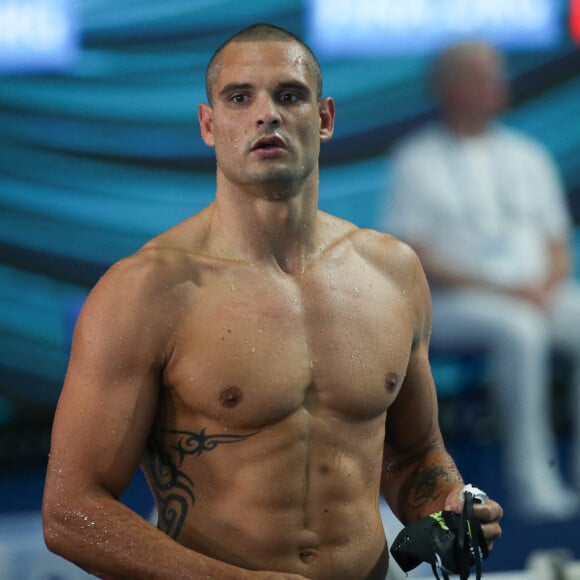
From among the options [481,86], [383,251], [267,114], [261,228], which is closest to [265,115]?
[267,114]

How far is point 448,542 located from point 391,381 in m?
0.34

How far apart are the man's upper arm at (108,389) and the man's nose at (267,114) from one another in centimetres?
39

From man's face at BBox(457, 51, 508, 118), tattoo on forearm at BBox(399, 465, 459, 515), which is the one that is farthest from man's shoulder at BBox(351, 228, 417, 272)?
man's face at BBox(457, 51, 508, 118)

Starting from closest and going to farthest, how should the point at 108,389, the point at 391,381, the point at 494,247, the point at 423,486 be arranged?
the point at 108,389 → the point at 391,381 → the point at 423,486 → the point at 494,247

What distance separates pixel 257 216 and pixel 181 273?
0.20 metres

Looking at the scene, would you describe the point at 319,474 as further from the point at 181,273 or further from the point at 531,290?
the point at 531,290

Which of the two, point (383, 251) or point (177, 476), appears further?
point (383, 251)

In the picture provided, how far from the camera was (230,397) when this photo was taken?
81.0 inches

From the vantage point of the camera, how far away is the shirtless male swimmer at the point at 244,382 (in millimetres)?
2004

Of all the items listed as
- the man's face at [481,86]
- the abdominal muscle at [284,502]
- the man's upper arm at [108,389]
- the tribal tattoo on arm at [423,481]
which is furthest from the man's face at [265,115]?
the man's face at [481,86]

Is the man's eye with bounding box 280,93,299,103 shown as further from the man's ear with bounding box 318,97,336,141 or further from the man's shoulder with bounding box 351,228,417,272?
the man's shoulder with bounding box 351,228,417,272

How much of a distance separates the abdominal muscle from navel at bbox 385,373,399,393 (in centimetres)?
13

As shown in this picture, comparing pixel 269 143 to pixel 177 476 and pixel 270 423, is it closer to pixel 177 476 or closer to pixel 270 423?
pixel 270 423

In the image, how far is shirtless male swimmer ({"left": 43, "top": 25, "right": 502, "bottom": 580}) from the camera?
2004mm
